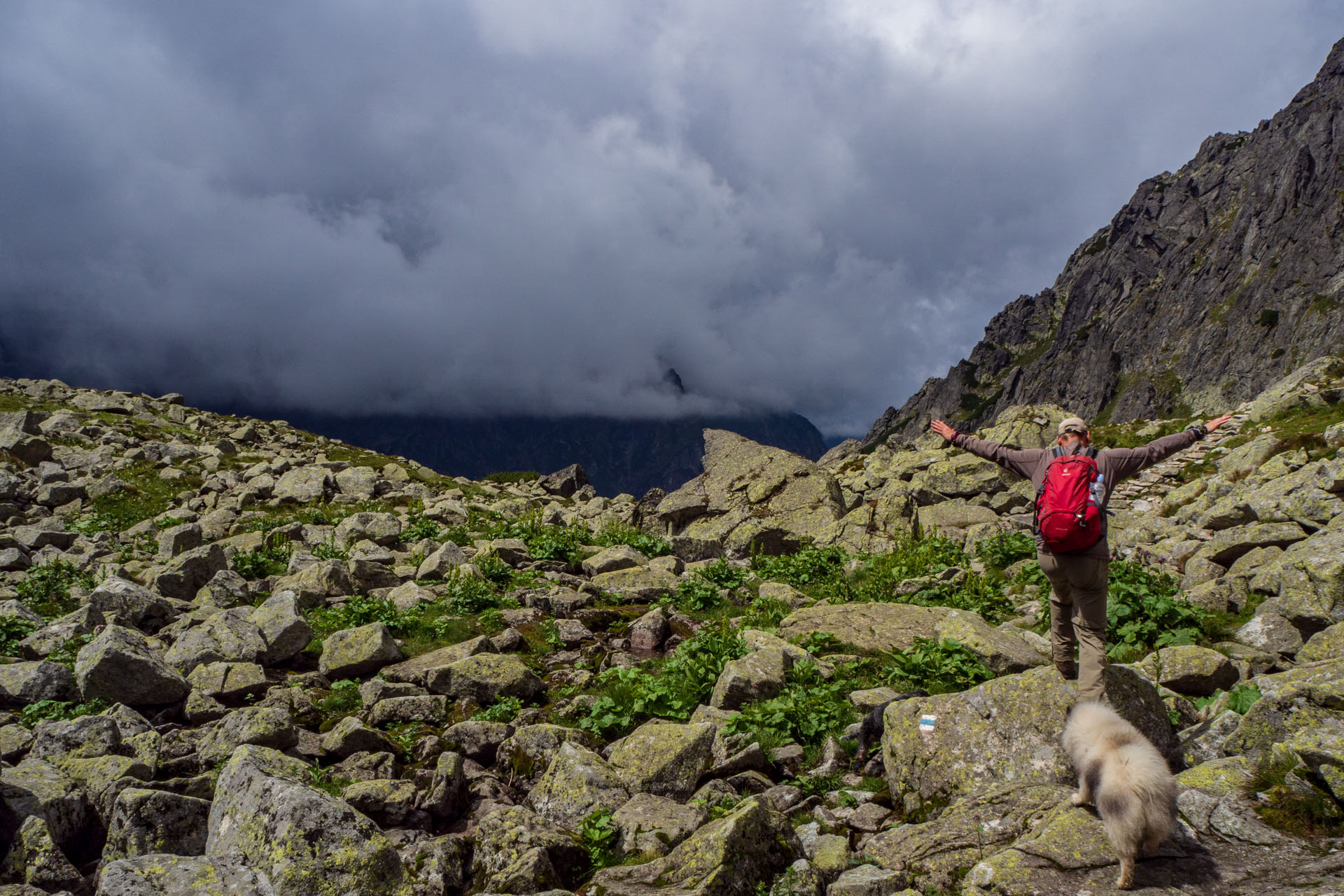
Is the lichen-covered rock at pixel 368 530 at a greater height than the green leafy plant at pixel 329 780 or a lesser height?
greater

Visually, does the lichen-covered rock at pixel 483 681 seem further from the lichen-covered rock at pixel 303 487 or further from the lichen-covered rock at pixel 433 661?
the lichen-covered rock at pixel 303 487

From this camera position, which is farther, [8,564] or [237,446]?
[237,446]

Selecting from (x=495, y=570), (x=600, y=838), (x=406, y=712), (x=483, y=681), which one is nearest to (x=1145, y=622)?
(x=600, y=838)

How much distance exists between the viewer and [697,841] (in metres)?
6.47

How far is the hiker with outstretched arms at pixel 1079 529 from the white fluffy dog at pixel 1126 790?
1743mm

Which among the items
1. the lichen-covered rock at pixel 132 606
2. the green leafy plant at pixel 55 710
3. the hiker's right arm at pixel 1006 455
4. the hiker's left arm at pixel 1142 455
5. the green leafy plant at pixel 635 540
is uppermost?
the green leafy plant at pixel 635 540

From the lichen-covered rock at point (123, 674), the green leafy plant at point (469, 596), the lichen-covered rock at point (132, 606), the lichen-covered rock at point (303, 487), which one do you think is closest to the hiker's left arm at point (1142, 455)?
the green leafy plant at point (469, 596)

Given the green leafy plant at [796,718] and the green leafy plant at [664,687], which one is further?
the green leafy plant at [664,687]

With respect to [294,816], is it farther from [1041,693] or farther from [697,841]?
[1041,693]

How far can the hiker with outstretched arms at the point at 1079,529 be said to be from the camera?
8.31 m

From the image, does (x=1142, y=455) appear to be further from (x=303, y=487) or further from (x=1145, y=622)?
(x=303, y=487)

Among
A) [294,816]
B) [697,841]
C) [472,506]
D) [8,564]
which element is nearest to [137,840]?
[294,816]

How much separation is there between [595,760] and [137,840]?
4.84 meters

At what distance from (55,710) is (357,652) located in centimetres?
438
